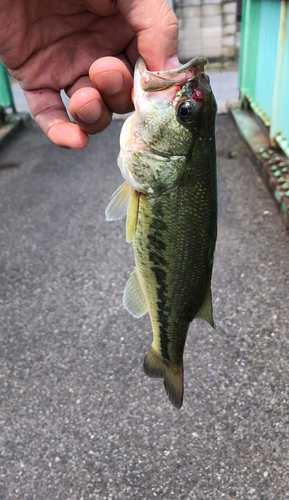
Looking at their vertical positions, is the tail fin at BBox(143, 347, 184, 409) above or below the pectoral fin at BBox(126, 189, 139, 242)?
below

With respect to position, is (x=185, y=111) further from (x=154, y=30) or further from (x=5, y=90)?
(x=5, y=90)

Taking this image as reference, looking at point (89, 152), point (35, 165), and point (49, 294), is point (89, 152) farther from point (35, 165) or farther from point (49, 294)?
point (49, 294)

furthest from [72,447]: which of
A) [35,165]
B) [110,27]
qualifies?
[35,165]

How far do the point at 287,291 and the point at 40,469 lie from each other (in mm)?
2479

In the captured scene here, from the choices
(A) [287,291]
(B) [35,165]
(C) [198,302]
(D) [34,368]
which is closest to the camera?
(C) [198,302]

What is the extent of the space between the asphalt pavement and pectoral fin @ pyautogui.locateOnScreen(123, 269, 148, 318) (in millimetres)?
1330

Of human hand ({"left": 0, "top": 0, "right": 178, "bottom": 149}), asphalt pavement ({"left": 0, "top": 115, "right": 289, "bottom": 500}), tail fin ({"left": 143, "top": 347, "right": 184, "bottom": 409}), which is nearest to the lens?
tail fin ({"left": 143, "top": 347, "right": 184, "bottom": 409})

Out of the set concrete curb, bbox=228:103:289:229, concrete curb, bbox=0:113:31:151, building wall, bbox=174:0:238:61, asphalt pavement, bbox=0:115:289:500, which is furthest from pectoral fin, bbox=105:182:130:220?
building wall, bbox=174:0:238:61

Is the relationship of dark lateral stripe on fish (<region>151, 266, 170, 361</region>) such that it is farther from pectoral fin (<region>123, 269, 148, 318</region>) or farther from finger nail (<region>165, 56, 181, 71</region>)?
finger nail (<region>165, 56, 181, 71</region>)

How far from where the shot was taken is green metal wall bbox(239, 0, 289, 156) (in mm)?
Answer: 4910

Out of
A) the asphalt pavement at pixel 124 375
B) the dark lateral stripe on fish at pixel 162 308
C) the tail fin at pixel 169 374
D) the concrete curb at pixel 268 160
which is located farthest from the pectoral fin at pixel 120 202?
the concrete curb at pixel 268 160

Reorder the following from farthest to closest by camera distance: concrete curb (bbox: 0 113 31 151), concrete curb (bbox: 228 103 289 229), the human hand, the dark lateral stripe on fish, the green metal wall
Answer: concrete curb (bbox: 0 113 31 151), the green metal wall, concrete curb (bbox: 228 103 289 229), the human hand, the dark lateral stripe on fish

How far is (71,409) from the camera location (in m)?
3.07

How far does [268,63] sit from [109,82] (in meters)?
5.02
